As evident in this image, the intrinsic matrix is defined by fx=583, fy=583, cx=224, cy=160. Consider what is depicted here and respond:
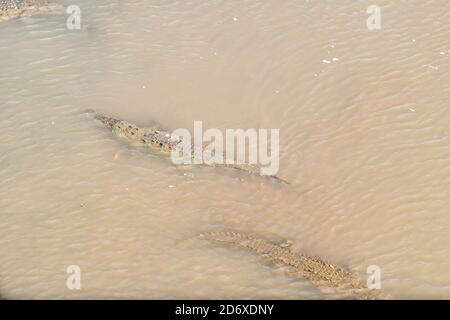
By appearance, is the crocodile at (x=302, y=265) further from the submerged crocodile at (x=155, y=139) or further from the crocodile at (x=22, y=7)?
the crocodile at (x=22, y=7)

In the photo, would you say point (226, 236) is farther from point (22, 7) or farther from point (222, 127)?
point (22, 7)

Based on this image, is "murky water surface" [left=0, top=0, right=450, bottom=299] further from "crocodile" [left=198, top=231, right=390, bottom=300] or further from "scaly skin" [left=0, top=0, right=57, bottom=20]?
"scaly skin" [left=0, top=0, right=57, bottom=20]

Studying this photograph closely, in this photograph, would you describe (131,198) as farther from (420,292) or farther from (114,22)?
(114,22)

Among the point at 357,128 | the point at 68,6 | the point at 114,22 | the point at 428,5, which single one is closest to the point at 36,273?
the point at 357,128

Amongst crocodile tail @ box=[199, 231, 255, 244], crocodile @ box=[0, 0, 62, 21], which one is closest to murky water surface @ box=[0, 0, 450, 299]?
crocodile tail @ box=[199, 231, 255, 244]

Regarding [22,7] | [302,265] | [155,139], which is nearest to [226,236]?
[302,265]

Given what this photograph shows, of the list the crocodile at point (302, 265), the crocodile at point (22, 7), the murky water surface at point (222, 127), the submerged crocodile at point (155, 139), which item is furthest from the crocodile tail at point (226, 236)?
the crocodile at point (22, 7)
